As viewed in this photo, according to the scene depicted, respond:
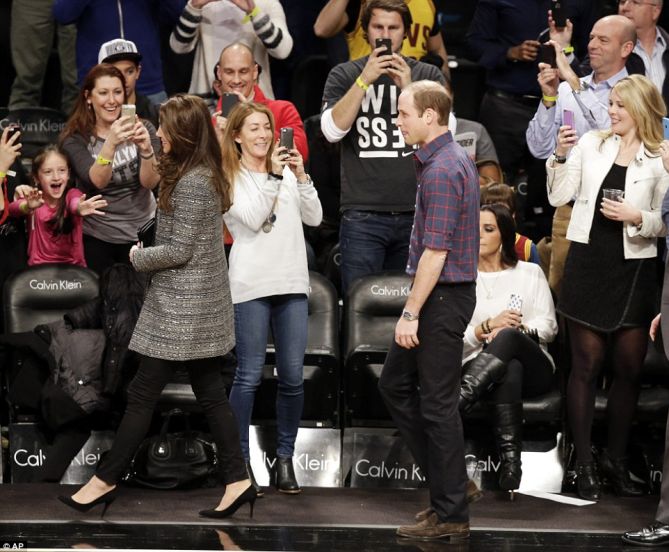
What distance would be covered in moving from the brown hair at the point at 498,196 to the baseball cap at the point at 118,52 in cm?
216

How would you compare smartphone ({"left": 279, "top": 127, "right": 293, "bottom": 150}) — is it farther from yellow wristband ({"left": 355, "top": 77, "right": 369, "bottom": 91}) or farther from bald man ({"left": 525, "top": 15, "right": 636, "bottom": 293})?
bald man ({"left": 525, "top": 15, "right": 636, "bottom": 293})

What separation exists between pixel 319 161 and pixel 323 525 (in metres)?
2.79

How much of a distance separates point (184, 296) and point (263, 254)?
1.82 feet

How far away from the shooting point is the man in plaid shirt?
496 cm

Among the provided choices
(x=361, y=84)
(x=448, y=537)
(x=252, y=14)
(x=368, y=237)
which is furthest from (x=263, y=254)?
(x=252, y=14)

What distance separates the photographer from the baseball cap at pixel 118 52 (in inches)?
284

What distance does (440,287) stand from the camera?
5027mm

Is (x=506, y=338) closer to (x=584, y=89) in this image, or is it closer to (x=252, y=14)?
(x=584, y=89)

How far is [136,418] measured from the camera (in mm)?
5211

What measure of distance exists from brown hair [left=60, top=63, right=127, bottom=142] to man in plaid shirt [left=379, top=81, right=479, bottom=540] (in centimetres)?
217

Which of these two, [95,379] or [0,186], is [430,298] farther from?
[0,186]

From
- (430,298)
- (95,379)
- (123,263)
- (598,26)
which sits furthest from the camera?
(598,26)

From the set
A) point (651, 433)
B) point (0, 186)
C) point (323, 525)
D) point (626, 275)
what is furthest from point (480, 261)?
point (0, 186)

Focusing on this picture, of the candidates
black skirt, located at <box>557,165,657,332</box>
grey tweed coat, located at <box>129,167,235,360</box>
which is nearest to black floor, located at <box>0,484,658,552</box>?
grey tweed coat, located at <box>129,167,235,360</box>
